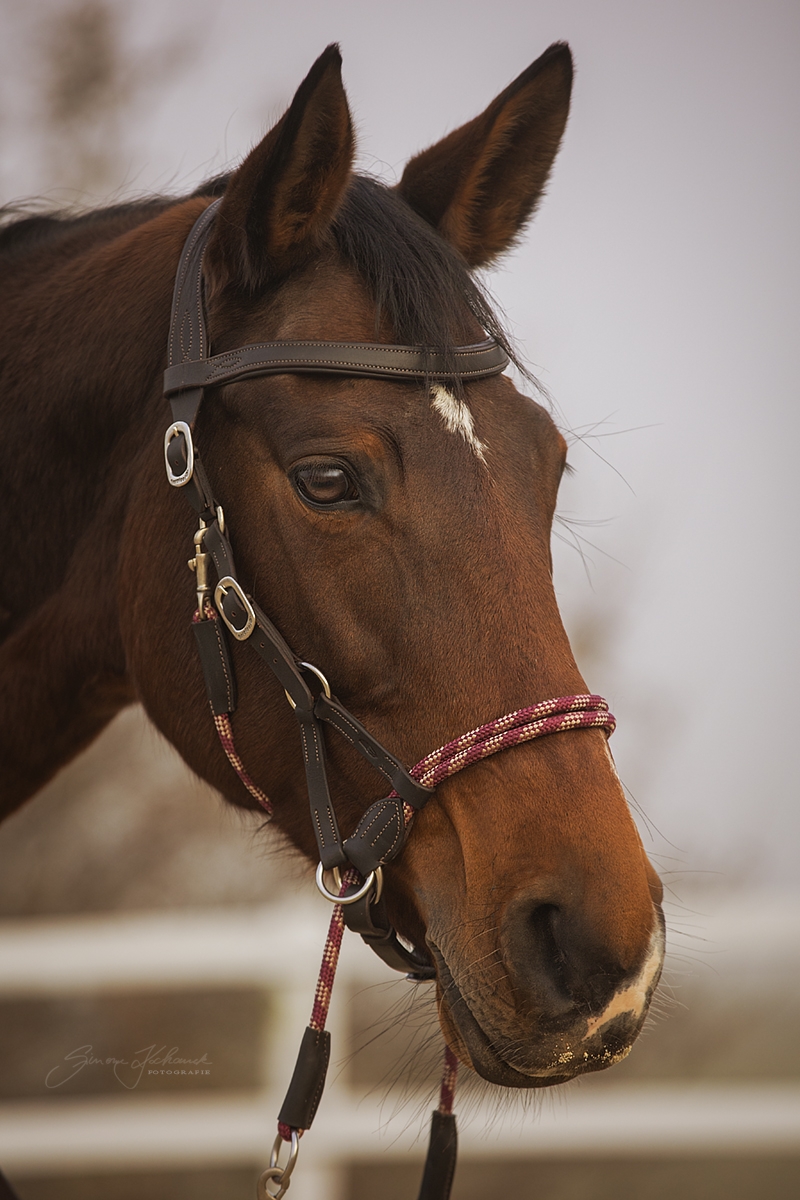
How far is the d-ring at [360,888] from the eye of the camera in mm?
1554

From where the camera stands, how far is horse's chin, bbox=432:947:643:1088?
131 centimetres

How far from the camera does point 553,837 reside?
1340 mm

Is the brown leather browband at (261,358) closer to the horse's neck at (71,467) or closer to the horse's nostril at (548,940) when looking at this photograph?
the horse's neck at (71,467)

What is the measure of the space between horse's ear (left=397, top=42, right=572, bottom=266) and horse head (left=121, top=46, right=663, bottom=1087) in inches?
0.5

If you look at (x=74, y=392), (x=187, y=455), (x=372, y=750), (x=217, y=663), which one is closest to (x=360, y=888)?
(x=372, y=750)

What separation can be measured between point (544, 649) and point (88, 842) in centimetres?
585

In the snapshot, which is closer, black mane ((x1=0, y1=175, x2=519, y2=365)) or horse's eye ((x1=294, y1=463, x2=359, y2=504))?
horse's eye ((x1=294, y1=463, x2=359, y2=504))

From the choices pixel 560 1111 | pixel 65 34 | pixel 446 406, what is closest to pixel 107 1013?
pixel 560 1111

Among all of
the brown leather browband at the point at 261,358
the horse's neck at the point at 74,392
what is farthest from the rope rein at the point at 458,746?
the horse's neck at the point at 74,392

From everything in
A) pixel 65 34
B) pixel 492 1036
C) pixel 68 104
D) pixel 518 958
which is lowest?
pixel 492 1036

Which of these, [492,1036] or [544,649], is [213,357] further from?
[492,1036]

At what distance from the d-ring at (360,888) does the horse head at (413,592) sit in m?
0.04

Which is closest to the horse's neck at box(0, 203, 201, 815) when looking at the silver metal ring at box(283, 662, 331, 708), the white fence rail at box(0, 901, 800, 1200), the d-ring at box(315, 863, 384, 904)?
the silver metal ring at box(283, 662, 331, 708)

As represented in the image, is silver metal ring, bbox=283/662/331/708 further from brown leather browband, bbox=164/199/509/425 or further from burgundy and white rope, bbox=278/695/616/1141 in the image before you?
brown leather browband, bbox=164/199/509/425
